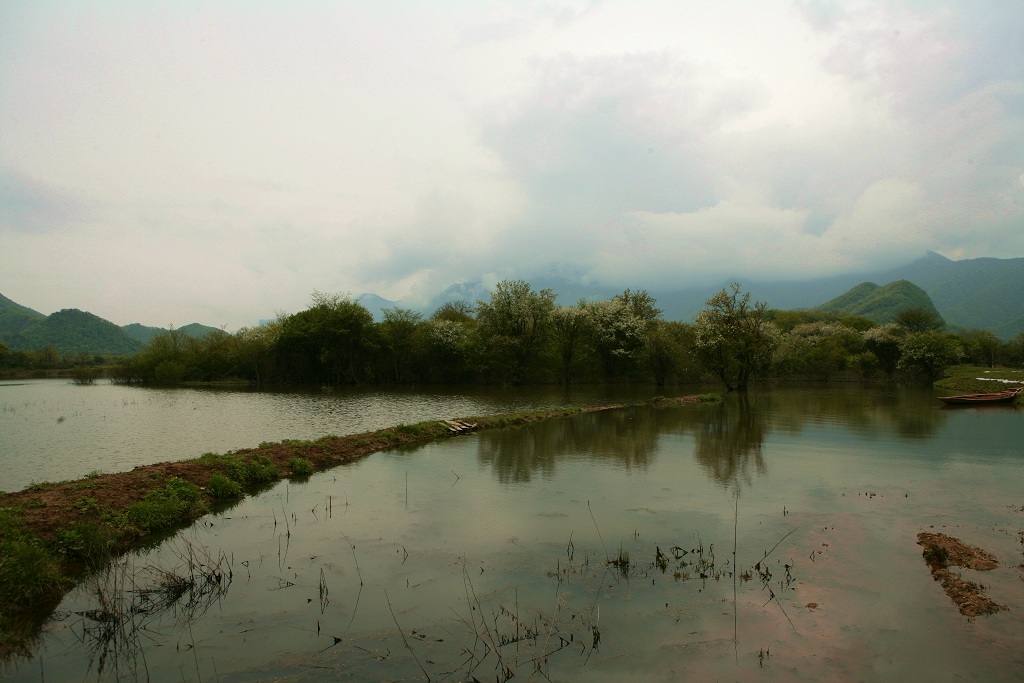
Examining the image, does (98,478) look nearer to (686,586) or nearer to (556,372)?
(686,586)

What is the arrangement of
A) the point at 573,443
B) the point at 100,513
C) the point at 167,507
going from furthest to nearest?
the point at 573,443
the point at 167,507
the point at 100,513

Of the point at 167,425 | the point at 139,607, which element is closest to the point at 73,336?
the point at 167,425

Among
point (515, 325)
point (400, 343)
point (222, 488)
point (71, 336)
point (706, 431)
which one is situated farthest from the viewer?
point (71, 336)

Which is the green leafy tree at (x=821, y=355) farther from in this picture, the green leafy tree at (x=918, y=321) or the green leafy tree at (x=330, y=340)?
the green leafy tree at (x=330, y=340)

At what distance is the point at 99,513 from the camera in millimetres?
11898

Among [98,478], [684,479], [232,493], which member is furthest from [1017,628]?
[98,478]

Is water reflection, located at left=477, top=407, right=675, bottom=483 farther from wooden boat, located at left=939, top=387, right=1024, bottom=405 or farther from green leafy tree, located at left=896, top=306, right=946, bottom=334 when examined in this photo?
green leafy tree, located at left=896, top=306, right=946, bottom=334

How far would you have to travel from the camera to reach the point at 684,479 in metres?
16.5

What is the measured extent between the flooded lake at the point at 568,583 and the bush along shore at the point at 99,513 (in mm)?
471

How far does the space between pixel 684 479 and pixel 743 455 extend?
5.17m

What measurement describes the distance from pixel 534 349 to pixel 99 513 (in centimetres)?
5792

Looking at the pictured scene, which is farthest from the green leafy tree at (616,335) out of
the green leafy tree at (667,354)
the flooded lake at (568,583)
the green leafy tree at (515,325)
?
the flooded lake at (568,583)

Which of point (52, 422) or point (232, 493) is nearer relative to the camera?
point (232, 493)

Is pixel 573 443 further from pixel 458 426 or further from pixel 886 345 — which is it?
pixel 886 345
